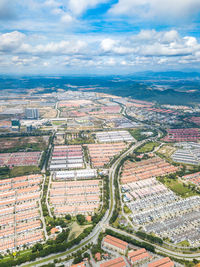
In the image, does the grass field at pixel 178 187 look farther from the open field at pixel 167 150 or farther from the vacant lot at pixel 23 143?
the vacant lot at pixel 23 143

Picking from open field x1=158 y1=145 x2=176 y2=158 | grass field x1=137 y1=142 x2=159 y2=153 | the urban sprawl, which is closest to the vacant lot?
the urban sprawl

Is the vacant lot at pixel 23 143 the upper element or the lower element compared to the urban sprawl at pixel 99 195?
upper

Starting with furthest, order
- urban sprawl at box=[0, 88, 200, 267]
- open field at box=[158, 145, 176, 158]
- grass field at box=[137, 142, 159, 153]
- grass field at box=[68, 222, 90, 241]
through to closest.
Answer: grass field at box=[137, 142, 159, 153] → open field at box=[158, 145, 176, 158] → grass field at box=[68, 222, 90, 241] → urban sprawl at box=[0, 88, 200, 267]

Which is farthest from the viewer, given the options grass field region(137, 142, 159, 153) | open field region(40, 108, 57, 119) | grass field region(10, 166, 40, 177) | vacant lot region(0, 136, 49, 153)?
open field region(40, 108, 57, 119)

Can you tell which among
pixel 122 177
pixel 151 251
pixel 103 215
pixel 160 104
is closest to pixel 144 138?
pixel 122 177

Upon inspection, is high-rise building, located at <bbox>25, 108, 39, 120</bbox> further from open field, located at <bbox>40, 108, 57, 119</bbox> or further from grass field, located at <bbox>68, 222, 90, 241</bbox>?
grass field, located at <bbox>68, 222, 90, 241</bbox>

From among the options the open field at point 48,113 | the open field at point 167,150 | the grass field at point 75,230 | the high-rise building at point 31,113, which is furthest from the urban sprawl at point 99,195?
the open field at point 48,113

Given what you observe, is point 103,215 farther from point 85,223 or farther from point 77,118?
point 77,118
